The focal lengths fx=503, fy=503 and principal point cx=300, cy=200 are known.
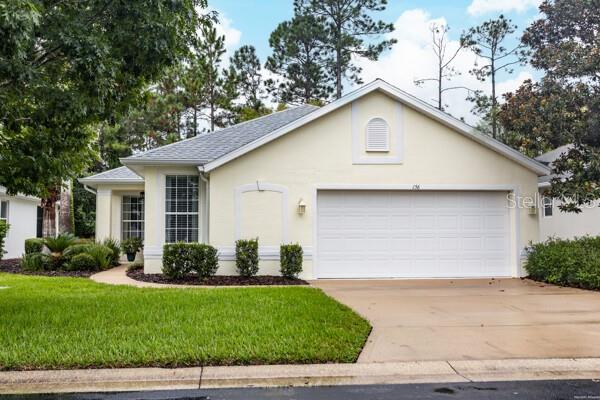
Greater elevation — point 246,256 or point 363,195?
point 363,195

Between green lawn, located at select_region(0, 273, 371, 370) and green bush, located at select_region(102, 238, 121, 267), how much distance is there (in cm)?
634

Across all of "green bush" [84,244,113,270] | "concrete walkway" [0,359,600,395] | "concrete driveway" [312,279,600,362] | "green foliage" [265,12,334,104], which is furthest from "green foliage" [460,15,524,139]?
"concrete walkway" [0,359,600,395]

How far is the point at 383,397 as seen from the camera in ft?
15.0

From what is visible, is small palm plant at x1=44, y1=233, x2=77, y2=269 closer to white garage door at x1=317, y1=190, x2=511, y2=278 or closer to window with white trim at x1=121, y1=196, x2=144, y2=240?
window with white trim at x1=121, y1=196, x2=144, y2=240

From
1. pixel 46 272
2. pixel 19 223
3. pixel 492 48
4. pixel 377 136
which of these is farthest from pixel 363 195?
pixel 492 48

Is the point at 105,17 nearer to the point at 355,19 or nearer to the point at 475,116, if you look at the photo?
the point at 355,19

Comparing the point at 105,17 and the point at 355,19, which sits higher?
the point at 355,19

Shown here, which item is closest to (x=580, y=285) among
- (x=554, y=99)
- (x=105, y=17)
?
(x=554, y=99)

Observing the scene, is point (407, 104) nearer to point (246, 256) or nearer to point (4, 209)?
point (246, 256)

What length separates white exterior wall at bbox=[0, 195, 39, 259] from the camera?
63.8ft

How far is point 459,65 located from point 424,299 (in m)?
22.9

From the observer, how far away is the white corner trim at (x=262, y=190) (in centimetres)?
1288

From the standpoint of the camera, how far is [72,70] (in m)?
6.80

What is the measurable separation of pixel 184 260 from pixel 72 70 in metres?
6.21
